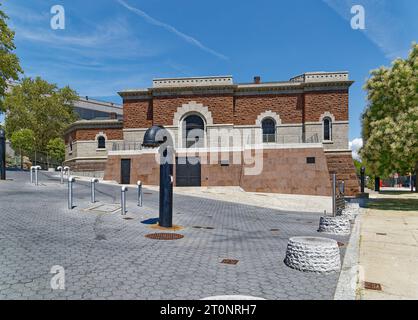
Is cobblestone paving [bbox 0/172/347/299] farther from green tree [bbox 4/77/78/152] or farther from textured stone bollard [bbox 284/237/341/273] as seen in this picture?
green tree [bbox 4/77/78/152]

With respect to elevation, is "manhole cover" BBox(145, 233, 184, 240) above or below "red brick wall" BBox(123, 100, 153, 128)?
below

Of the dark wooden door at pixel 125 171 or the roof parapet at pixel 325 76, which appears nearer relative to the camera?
the dark wooden door at pixel 125 171

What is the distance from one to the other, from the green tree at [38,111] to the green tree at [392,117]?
44.7 meters

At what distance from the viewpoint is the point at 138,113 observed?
3127 cm

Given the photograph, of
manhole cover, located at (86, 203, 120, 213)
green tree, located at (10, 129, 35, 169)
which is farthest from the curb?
green tree, located at (10, 129, 35, 169)

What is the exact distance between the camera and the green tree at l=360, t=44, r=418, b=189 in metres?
16.4

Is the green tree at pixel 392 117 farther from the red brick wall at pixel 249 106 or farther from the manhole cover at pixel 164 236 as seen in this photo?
the manhole cover at pixel 164 236

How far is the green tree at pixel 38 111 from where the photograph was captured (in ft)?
153

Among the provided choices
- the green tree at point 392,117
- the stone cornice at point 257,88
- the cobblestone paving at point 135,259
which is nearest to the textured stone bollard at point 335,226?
the cobblestone paving at point 135,259

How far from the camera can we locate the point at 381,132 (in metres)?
17.2

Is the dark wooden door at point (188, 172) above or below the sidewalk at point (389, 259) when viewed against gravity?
above

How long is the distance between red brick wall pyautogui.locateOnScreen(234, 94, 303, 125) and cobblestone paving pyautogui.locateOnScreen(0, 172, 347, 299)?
20861 mm

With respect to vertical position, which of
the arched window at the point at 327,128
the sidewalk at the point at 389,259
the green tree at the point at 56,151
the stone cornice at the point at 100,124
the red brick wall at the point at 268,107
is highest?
the red brick wall at the point at 268,107
